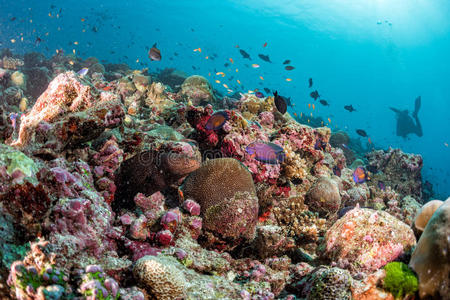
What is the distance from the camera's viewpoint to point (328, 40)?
95250 millimetres

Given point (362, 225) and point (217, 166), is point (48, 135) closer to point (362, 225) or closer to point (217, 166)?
point (217, 166)

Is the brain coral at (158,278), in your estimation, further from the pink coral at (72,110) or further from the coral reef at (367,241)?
the coral reef at (367,241)

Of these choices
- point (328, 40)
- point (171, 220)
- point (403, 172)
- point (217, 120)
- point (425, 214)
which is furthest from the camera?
point (328, 40)

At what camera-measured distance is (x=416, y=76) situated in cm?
11981

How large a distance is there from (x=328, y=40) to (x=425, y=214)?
10965 cm

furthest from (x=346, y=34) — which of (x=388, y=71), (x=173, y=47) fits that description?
(x=173, y=47)

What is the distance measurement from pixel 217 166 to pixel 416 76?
6175 inches

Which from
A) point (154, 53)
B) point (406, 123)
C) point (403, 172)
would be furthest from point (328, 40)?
point (154, 53)

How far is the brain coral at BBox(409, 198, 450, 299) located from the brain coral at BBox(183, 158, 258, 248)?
2.33m

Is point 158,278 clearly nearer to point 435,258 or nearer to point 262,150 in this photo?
point 435,258

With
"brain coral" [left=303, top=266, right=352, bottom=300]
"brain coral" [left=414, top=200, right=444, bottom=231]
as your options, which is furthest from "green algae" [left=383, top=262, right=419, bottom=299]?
"brain coral" [left=414, top=200, right=444, bottom=231]

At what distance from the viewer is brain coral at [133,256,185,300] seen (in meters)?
2.30

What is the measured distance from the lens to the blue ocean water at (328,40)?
68.6 m

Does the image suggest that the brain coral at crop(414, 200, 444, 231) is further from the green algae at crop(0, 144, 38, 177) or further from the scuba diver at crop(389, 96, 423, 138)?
the scuba diver at crop(389, 96, 423, 138)
